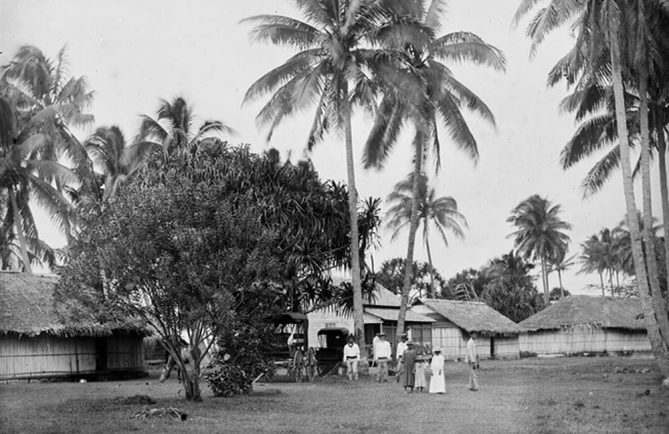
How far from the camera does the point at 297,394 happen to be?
71.9ft

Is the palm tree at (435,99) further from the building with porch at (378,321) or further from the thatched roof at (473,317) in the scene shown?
the thatched roof at (473,317)

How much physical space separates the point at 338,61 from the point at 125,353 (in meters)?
14.8

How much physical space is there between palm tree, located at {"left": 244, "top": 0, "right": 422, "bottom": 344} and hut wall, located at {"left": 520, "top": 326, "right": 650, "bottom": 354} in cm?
2932

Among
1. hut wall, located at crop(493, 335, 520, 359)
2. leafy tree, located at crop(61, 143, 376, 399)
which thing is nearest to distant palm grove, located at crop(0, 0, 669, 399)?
leafy tree, located at crop(61, 143, 376, 399)

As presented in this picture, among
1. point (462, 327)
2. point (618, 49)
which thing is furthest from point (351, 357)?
point (462, 327)

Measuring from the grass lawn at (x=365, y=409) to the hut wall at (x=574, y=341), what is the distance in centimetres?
2978

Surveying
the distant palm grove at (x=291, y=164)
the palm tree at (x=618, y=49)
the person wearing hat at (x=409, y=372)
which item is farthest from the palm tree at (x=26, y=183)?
the palm tree at (x=618, y=49)

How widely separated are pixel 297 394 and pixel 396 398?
303 cm

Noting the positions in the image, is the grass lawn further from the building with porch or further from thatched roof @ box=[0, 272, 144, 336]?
the building with porch

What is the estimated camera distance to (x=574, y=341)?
54406 millimetres

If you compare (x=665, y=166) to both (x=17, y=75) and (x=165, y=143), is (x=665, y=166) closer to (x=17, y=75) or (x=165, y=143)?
(x=165, y=143)

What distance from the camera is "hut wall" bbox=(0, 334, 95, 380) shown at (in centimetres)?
2835

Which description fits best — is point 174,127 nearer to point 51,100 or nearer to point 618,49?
point 51,100

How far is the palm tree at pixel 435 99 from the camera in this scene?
94.2 ft
